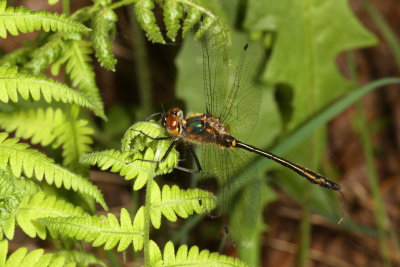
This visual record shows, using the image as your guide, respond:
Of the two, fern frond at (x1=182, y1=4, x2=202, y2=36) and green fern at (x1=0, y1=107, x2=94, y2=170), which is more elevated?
fern frond at (x1=182, y1=4, x2=202, y2=36)

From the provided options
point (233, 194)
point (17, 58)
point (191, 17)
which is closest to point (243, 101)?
point (233, 194)

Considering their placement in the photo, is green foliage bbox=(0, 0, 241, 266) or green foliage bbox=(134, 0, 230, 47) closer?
green foliage bbox=(0, 0, 241, 266)

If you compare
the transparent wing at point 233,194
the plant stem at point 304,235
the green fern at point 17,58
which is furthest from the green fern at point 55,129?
→ the plant stem at point 304,235

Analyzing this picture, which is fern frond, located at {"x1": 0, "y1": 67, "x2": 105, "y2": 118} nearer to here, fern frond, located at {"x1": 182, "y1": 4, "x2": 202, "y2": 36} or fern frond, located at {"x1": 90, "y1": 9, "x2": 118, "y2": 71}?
fern frond, located at {"x1": 90, "y1": 9, "x2": 118, "y2": 71}

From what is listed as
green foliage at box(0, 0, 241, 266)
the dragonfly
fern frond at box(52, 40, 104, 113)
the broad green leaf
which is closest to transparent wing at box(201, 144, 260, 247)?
the dragonfly

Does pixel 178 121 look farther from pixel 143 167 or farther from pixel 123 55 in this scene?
pixel 123 55

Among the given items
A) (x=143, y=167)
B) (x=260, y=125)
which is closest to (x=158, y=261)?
(x=143, y=167)

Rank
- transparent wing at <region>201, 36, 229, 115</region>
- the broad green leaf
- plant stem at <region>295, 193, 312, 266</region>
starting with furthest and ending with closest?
1. plant stem at <region>295, 193, 312, 266</region>
2. the broad green leaf
3. transparent wing at <region>201, 36, 229, 115</region>

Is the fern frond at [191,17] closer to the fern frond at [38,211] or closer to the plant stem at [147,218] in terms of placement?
the plant stem at [147,218]
